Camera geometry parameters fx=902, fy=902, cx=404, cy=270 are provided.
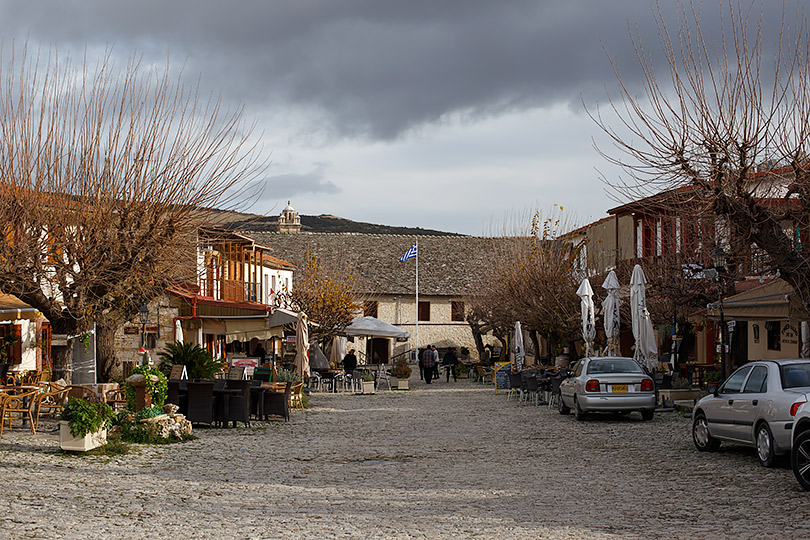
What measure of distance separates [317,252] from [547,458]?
53762 millimetres

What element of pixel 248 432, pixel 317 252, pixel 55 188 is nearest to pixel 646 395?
pixel 248 432

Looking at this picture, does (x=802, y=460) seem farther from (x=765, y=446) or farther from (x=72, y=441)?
(x=72, y=441)

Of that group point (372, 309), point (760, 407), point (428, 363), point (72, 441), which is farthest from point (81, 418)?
point (372, 309)

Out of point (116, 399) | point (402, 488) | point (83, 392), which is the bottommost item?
point (402, 488)

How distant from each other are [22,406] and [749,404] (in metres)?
12.5

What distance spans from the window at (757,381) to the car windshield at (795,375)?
0.94ft

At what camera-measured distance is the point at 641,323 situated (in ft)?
75.2

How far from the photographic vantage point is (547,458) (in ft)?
44.4

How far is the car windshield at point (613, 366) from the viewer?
1970 cm

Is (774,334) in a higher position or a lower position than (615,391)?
higher

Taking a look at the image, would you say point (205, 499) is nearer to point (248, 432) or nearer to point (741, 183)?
point (248, 432)

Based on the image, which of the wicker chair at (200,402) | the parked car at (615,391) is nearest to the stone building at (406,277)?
the parked car at (615,391)

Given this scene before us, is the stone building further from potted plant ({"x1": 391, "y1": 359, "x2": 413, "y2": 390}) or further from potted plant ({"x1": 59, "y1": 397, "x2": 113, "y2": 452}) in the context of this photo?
potted plant ({"x1": 59, "y1": 397, "x2": 113, "y2": 452})

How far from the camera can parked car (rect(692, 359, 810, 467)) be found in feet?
36.6
